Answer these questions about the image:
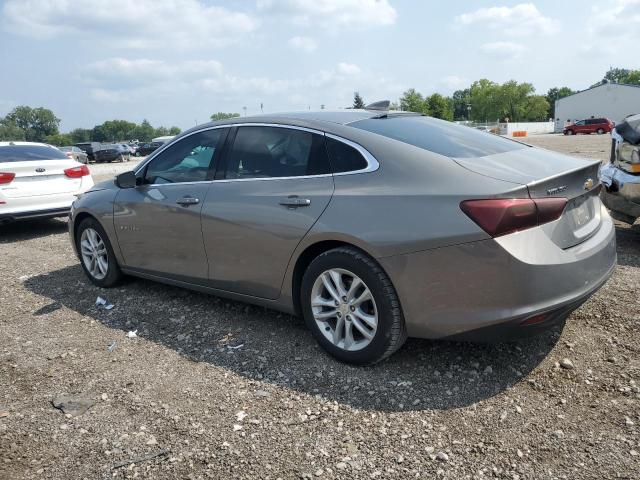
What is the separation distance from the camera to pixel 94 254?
217 inches

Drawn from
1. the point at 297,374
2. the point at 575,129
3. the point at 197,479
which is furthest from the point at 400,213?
the point at 575,129

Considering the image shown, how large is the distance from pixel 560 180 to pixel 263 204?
1881 mm

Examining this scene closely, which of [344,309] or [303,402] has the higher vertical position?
[344,309]

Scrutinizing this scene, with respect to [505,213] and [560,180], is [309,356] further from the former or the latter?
[560,180]

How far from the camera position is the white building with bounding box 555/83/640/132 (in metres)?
83.1

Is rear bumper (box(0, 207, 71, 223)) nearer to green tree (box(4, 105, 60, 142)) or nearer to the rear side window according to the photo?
the rear side window

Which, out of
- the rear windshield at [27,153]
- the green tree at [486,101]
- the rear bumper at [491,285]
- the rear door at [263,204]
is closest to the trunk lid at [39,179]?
the rear windshield at [27,153]

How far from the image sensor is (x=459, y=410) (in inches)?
119

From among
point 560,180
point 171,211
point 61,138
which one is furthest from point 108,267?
point 61,138

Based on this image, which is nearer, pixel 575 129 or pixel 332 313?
pixel 332 313

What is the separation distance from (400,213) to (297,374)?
48.5 inches

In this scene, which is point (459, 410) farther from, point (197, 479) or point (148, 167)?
point (148, 167)

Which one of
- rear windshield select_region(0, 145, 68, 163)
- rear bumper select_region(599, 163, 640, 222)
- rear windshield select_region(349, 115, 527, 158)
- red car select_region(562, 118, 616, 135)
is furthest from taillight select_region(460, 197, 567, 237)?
red car select_region(562, 118, 616, 135)

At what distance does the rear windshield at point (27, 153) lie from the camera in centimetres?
845
